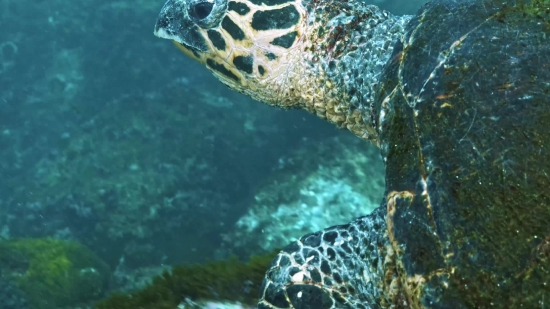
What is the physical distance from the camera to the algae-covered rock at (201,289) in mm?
2146

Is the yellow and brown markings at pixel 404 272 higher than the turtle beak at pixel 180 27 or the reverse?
the reverse

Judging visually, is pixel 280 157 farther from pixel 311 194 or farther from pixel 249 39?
pixel 249 39

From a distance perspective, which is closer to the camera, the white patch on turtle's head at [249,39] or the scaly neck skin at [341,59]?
Result: the scaly neck skin at [341,59]

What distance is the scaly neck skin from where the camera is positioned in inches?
86.4

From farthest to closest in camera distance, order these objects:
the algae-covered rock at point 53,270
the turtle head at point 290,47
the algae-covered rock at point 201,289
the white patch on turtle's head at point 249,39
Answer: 1. the algae-covered rock at point 53,270
2. the white patch on turtle's head at point 249,39
3. the turtle head at point 290,47
4. the algae-covered rock at point 201,289

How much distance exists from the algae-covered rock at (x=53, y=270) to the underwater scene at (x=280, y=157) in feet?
0.06

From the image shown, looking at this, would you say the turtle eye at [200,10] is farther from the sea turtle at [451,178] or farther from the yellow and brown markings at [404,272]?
the yellow and brown markings at [404,272]

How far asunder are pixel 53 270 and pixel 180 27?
261 centimetres

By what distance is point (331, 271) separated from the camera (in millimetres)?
1805

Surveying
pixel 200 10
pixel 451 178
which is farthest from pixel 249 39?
pixel 451 178

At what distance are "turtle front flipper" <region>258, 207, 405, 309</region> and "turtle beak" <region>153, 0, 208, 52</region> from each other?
54.6 inches

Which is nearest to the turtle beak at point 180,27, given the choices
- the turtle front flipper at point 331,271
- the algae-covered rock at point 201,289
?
the algae-covered rock at point 201,289

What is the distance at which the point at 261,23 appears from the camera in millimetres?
2479

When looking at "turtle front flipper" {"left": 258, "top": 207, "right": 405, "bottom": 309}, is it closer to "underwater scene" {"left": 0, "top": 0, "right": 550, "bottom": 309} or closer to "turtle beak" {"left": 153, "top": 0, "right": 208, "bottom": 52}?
"underwater scene" {"left": 0, "top": 0, "right": 550, "bottom": 309}
